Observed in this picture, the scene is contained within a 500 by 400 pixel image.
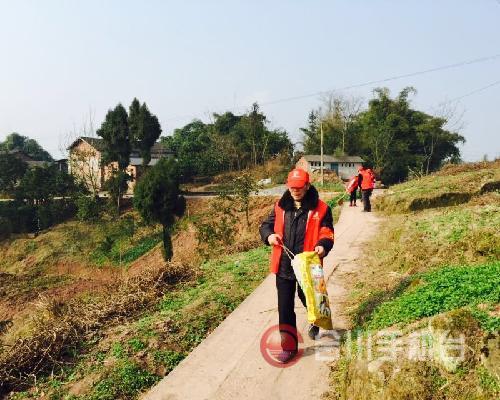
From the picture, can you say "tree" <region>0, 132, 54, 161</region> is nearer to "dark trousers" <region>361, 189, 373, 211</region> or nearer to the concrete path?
"dark trousers" <region>361, 189, 373, 211</region>

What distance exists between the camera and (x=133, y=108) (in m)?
42.6

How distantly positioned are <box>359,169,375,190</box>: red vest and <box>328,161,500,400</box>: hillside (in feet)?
23.4

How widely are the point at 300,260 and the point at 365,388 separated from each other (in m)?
1.32

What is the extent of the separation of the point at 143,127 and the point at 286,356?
3945 cm

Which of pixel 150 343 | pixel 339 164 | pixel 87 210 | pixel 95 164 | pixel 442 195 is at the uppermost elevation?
pixel 95 164

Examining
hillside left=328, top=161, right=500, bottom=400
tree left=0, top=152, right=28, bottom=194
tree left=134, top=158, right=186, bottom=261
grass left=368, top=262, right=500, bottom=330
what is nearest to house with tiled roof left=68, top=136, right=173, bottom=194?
tree left=0, top=152, right=28, bottom=194

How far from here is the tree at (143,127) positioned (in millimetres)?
41906

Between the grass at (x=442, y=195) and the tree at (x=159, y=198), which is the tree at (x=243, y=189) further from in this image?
the grass at (x=442, y=195)

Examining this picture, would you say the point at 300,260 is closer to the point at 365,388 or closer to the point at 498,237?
the point at 365,388

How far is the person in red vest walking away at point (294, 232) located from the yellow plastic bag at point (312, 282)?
194 millimetres

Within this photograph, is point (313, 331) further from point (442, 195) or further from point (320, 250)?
point (442, 195)

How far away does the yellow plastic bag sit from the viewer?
4.38 m

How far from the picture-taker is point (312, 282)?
4.38 m

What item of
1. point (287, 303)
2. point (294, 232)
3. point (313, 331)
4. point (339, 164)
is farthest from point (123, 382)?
point (339, 164)
